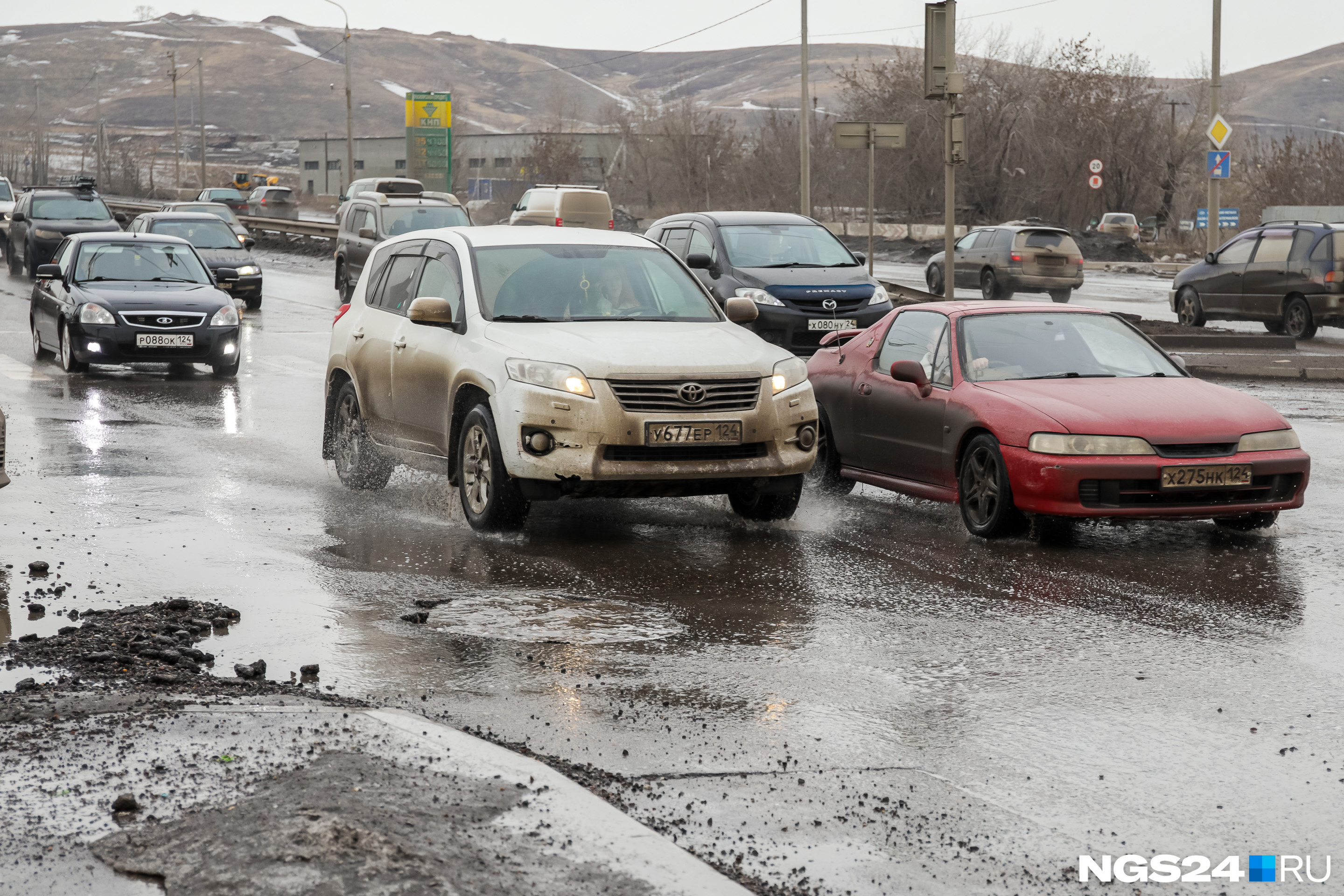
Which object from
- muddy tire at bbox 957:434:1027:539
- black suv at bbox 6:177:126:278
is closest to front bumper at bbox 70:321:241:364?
muddy tire at bbox 957:434:1027:539

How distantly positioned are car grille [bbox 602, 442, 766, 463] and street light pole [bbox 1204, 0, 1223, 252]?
26955 millimetres

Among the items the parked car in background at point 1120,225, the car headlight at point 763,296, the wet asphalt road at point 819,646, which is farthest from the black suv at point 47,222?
the parked car in background at point 1120,225

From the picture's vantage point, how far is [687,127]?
84125 millimetres

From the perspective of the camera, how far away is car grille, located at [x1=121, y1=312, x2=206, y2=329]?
59.0ft

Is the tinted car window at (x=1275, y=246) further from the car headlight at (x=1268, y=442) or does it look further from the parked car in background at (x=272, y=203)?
the parked car in background at (x=272, y=203)

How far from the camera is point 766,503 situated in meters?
9.66

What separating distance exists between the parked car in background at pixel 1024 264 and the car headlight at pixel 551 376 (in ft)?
74.9

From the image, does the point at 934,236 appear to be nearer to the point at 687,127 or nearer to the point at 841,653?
the point at 687,127

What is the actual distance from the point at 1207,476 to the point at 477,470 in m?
4.03

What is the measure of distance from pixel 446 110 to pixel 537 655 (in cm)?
7070

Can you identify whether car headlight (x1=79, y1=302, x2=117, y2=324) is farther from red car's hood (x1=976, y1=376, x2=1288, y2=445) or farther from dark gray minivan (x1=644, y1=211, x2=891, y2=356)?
red car's hood (x1=976, y1=376, x2=1288, y2=445)

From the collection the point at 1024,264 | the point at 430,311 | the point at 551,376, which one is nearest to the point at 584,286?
the point at 430,311

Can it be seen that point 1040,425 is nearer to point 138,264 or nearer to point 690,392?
point 690,392

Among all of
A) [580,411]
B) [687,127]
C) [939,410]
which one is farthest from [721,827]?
[687,127]
